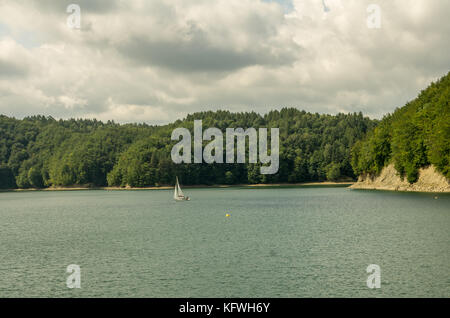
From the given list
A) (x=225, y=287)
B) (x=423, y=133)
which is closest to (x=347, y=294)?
(x=225, y=287)

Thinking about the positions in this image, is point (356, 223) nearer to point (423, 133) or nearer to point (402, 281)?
point (402, 281)

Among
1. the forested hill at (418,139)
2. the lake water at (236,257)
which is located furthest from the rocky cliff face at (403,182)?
the lake water at (236,257)

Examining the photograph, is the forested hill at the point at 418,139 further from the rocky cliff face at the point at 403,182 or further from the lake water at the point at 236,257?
the lake water at the point at 236,257

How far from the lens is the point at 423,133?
117 meters

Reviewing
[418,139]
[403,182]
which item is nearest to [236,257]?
[418,139]

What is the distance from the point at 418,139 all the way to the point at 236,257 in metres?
93.9

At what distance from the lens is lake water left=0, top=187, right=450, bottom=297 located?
28.9m

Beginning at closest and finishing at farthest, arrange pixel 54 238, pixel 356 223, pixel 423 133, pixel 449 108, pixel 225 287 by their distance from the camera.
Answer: pixel 225 287, pixel 54 238, pixel 356 223, pixel 449 108, pixel 423 133

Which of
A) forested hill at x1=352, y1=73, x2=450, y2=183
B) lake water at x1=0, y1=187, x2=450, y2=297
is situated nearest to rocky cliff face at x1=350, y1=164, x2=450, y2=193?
forested hill at x1=352, y1=73, x2=450, y2=183

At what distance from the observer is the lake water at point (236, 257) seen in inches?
1139

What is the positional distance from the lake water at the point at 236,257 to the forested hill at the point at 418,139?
38.6 meters

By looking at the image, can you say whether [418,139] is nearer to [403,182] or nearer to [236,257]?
[403,182]

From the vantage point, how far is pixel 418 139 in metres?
117
